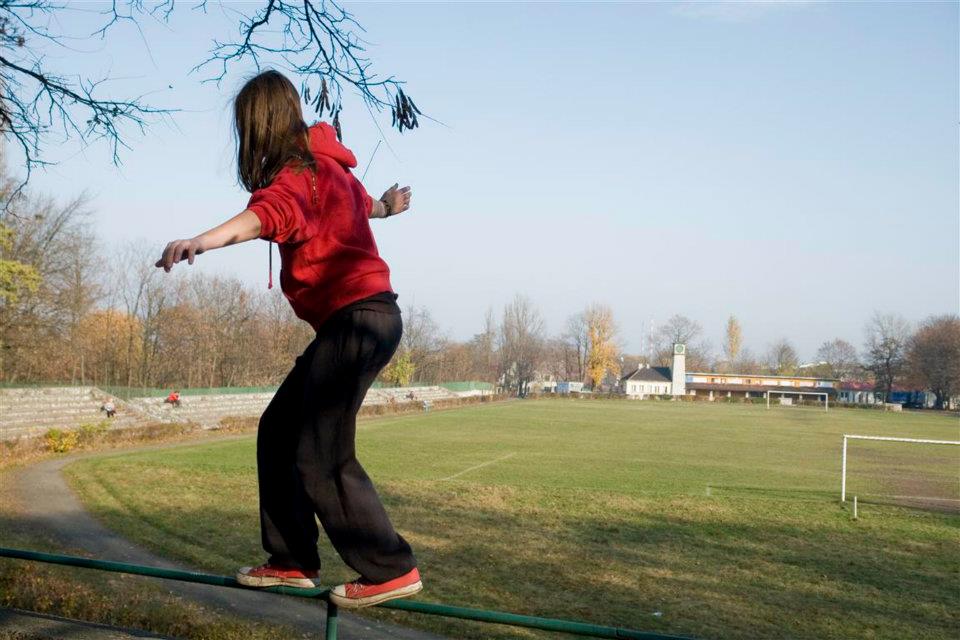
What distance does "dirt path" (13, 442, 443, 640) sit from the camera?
9.58 m

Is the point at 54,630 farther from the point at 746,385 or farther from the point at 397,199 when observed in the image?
the point at 746,385

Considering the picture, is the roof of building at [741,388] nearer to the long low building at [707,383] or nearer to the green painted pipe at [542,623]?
the long low building at [707,383]

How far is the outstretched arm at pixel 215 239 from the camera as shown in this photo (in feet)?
7.64

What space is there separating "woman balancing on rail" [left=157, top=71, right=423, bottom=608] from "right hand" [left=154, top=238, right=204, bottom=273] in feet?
1.32

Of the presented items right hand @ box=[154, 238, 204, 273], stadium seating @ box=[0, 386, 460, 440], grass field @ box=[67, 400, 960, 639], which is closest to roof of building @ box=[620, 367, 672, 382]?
stadium seating @ box=[0, 386, 460, 440]

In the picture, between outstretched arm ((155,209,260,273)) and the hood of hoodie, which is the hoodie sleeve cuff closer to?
outstretched arm ((155,209,260,273))

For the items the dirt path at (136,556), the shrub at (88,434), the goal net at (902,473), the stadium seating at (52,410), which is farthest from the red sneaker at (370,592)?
the shrub at (88,434)

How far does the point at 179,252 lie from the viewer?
2324 millimetres

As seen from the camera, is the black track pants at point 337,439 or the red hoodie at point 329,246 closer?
the red hoodie at point 329,246

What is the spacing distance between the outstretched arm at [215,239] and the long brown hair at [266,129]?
16.4 inches

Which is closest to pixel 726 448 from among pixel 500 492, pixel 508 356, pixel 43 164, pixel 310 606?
pixel 500 492

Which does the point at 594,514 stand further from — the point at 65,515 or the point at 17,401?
the point at 17,401

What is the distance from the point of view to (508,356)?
422 feet

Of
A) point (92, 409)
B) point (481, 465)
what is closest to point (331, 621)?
point (481, 465)
